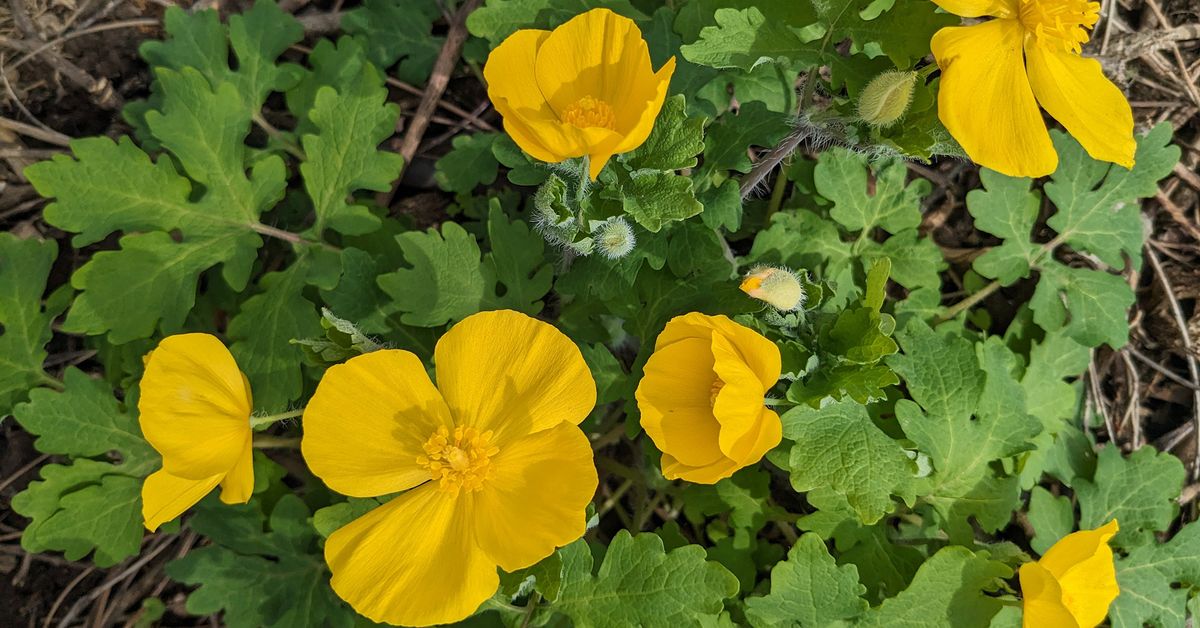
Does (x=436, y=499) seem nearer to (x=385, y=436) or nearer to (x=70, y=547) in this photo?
(x=385, y=436)

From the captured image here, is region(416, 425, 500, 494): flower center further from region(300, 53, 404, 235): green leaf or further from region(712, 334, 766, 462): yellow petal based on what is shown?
region(300, 53, 404, 235): green leaf

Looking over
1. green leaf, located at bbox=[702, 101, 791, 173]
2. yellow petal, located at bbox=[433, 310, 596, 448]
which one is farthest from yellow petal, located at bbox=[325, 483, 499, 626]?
green leaf, located at bbox=[702, 101, 791, 173]


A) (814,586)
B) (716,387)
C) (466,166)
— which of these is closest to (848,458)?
(814,586)

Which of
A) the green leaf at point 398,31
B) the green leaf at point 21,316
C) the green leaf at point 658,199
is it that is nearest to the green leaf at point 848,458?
the green leaf at point 658,199

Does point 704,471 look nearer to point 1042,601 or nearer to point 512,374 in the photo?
point 512,374

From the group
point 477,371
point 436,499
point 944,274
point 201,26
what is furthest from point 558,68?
point 944,274
